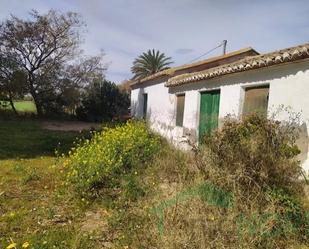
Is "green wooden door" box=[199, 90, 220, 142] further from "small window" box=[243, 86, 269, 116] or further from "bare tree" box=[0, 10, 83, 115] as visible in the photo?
"bare tree" box=[0, 10, 83, 115]

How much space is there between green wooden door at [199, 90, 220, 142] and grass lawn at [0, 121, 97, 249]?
161 inches

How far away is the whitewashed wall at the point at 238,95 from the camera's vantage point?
19.5 feet

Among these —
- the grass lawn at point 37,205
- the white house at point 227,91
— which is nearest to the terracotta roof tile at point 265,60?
the white house at point 227,91

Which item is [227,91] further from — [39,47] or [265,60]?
[39,47]

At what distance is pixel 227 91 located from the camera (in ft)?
28.1

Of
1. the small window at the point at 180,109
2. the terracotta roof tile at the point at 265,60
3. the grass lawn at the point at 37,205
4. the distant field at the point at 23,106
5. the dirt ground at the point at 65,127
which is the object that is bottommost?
the dirt ground at the point at 65,127


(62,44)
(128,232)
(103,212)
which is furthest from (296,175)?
(62,44)

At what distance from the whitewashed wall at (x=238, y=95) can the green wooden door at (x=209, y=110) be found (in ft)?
0.64

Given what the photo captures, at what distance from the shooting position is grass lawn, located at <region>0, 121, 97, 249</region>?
4500 mm

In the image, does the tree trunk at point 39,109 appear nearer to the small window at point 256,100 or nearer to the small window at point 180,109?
the small window at point 180,109

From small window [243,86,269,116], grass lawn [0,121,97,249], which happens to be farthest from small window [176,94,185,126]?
grass lawn [0,121,97,249]

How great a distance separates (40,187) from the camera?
708 cm

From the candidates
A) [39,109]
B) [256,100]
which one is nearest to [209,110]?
[256,100]

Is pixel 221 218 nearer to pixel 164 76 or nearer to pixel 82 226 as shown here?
pixel 82 226
